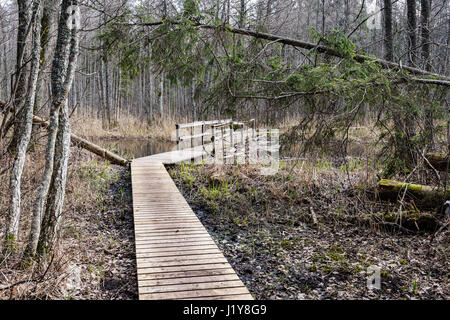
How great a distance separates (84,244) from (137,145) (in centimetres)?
1114

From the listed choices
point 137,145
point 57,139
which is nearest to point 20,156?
point 57,139

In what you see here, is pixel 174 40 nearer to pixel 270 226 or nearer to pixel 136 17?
pixel 136 17

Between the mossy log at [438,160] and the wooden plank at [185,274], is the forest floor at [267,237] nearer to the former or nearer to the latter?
the wooden plank at [185,274]

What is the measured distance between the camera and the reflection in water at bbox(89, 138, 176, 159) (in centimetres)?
1351

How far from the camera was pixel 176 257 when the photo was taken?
4266 mm

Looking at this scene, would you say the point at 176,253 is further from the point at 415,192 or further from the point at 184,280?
the point at 415,192

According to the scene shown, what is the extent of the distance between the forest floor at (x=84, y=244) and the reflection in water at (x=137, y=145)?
4.72m

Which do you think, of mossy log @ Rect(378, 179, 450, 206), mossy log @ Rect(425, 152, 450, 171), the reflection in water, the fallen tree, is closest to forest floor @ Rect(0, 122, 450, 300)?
mossy log @ Rect(378, 179, 450, 206)

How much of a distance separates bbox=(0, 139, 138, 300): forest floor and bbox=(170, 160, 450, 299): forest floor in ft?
4.68

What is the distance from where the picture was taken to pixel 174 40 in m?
6.09

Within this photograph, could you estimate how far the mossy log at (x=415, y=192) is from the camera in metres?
5.59

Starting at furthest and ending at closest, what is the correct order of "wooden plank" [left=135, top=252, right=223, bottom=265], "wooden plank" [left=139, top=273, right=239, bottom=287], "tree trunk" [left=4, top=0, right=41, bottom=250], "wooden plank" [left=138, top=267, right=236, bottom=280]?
"wooden plank" [left=135, top=252, right=223, bottom=265]
"tree trunk" [left=4, top=0, right=41, bottom=250]
"wooden plank" [left=138, top=267, right=236, bottom=280]
"wooden plank" [left=139, top=273, right=239, bottom=287]

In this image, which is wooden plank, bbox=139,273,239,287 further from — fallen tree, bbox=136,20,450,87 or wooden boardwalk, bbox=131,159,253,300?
fallen tree, bbox=136,20,450,87
